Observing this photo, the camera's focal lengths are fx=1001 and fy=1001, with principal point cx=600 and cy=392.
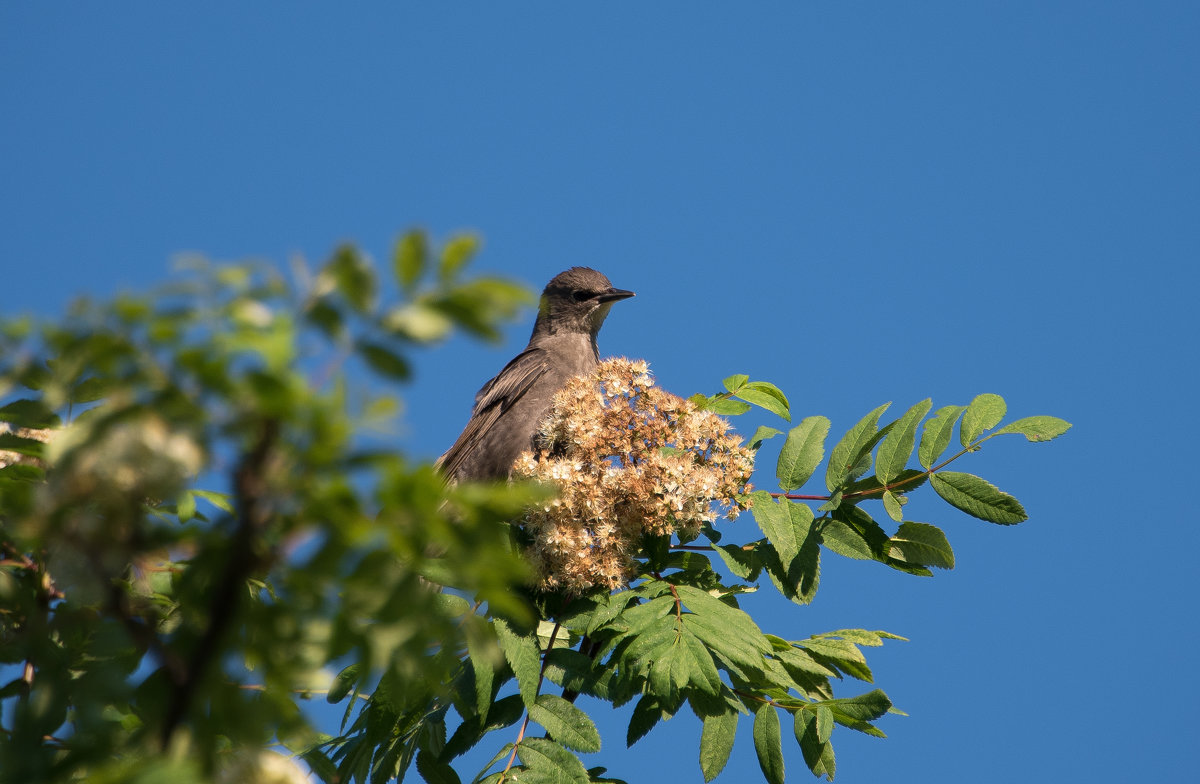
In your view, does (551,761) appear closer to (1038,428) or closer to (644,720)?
(644,720)

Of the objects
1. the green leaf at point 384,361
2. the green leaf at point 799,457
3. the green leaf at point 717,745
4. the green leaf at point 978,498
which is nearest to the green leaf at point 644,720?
the green leaf at point 717,745

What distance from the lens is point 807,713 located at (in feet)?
12.9

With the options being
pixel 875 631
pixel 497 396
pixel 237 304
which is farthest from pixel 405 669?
pixel 497 396

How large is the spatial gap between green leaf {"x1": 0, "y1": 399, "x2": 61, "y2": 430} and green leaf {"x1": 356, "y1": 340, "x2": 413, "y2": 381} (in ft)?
3.06

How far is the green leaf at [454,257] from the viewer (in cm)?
156

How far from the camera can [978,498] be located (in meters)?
4.09

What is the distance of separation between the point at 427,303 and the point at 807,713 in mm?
2958

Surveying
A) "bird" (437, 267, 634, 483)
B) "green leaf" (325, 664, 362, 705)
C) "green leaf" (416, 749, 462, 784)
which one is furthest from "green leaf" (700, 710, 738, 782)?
"bird" (437, 267, 634, 483)

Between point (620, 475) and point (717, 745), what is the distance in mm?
1112

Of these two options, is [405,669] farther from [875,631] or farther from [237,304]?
[875,631]

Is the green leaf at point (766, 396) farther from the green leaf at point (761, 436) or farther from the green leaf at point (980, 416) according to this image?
the green leaf at point (980, 416)

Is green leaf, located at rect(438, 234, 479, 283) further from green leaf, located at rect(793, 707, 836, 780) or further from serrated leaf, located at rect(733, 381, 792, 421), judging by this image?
serrated leaf, located at rect(733, 381, 792, 421)

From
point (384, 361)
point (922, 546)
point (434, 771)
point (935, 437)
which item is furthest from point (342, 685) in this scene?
point (384, 361)

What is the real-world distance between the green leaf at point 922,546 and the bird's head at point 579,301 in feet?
15.2
